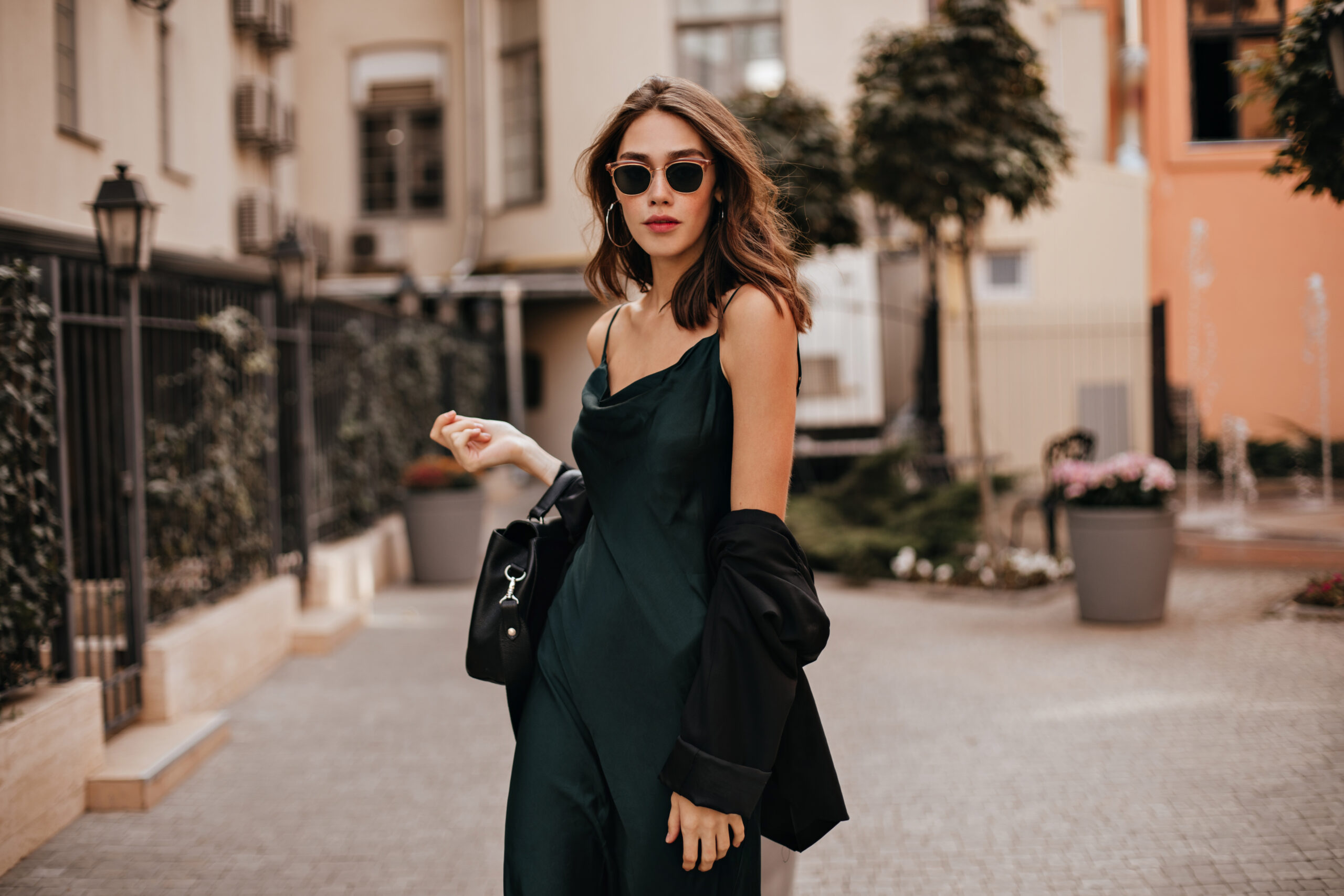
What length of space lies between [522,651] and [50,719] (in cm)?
289

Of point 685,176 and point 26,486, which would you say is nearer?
point 685,176

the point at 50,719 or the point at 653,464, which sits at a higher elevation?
the point at 653,464

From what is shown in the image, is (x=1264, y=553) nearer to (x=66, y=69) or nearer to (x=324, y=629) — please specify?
(x=324, y=629)

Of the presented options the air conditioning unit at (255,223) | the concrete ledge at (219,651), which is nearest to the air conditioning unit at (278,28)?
the air conditioning unit at (255,223)

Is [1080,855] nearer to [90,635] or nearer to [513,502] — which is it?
[90,635]

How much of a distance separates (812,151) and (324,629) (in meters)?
6.81

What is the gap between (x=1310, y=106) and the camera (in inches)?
210

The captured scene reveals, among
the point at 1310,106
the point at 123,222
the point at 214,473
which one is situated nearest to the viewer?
the point at 123,222

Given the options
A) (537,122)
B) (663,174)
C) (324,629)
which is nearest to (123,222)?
(324,629)

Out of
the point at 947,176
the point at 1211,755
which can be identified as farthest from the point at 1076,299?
the point at 1211,755

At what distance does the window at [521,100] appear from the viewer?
59.0ft

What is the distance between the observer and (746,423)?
6.57ft

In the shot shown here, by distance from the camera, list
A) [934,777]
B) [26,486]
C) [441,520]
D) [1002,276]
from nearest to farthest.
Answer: [26,486], [934,777], [441,520], [1002,276]

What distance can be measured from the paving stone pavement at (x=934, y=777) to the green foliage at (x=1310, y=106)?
97.1 inches
